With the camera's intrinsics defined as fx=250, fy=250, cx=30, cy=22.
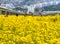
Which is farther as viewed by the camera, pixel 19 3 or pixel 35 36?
pixel 19 3

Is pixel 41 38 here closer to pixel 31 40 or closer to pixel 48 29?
pixel 31 40

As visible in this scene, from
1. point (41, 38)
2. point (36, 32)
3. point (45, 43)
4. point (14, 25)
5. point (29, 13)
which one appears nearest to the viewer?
point (45, 43)

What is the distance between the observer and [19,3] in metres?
10.0

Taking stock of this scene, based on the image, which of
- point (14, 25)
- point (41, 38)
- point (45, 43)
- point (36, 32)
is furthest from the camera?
point (14, 25)

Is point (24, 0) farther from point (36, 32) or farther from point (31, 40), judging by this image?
point (31, 40)

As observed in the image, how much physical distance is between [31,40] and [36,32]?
674mm

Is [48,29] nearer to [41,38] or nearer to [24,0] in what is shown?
[41,38]

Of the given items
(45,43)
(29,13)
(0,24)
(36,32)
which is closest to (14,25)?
(0,24)

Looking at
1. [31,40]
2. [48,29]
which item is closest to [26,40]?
[31,40]

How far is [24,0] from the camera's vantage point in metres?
10.1

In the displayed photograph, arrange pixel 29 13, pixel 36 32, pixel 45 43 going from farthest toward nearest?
1. pixel 29 13
2. pixel 36 32
3. pixel 45 43

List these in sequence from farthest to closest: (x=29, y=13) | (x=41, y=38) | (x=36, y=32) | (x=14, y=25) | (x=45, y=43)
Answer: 1. (x=29, y=13)
2. (x=14, y=25)
3. (x=36, y=32)
4. (x=41, y=38)
5. (x=45, y=43)

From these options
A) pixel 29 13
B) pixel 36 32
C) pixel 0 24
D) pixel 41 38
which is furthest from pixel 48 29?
pixel 29 13

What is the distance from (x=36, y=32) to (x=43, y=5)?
16.3 ft
